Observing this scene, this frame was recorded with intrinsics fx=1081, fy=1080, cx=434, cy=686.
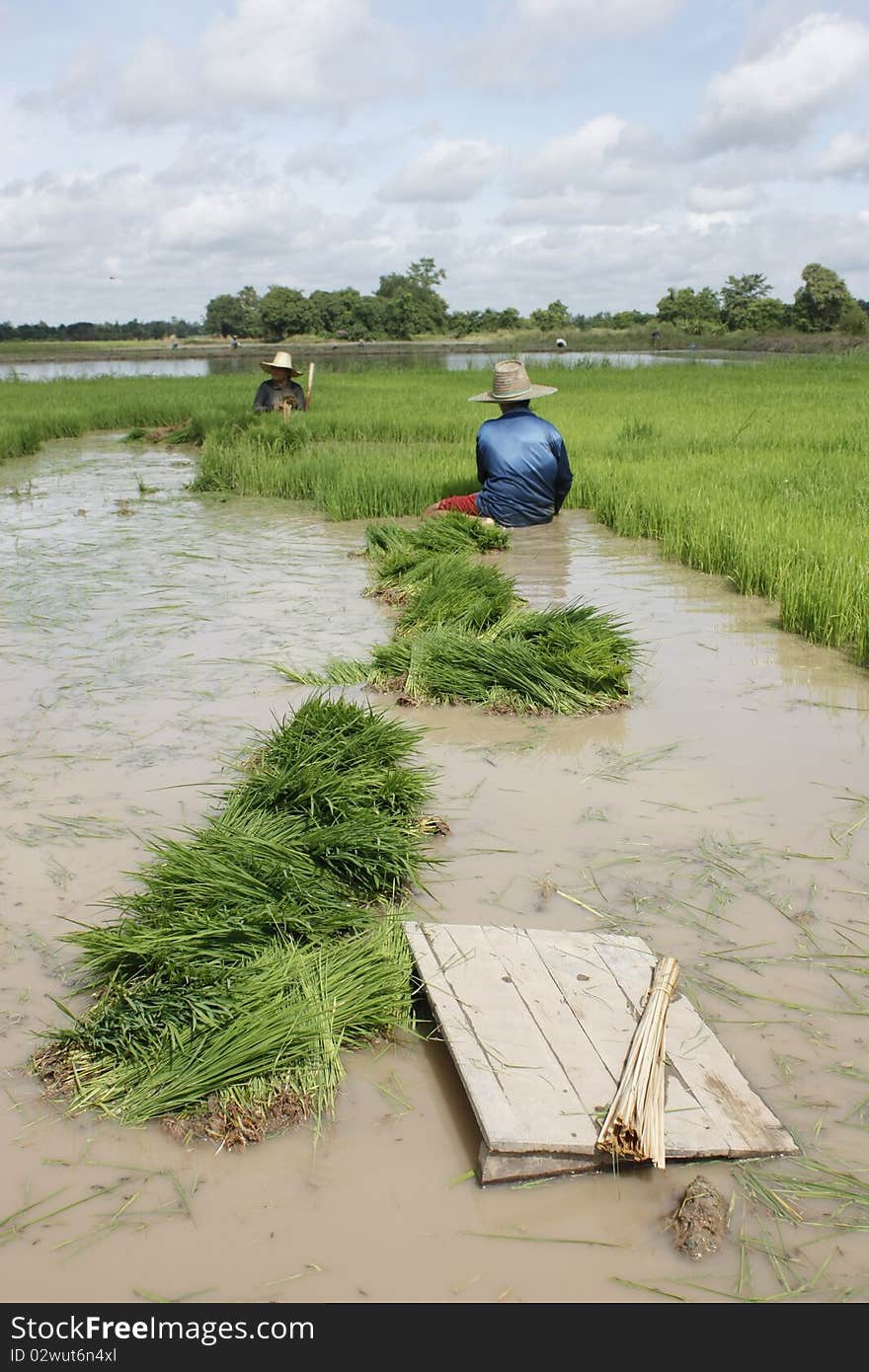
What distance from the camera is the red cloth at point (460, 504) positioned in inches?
303

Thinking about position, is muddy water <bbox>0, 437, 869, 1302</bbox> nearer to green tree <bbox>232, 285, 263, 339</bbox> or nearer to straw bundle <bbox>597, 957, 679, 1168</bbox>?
straw bundle <bbox>597, 957, 679, 1168</bbox>

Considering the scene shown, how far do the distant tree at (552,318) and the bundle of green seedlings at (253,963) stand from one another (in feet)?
267

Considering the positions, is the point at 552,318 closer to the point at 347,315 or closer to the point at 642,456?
the point at 347,315

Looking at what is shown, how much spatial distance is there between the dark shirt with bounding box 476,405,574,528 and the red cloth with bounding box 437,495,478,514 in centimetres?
7

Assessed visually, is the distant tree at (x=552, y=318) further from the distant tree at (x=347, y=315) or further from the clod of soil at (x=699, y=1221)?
the clod of soil at (x=699, y=1221)

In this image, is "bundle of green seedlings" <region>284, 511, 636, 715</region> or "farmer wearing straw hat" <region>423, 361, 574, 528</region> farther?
"farmer wearing straw hat" <region>423, 361, 574, 528</region>

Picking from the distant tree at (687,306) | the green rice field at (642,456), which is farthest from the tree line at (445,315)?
the green rice field at (642,456)

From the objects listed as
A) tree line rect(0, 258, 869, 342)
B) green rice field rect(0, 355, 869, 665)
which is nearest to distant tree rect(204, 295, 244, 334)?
tree line rect(0, 258, 869, 342)

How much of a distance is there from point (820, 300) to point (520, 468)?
5445cm

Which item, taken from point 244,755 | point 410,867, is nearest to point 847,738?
point 410,867

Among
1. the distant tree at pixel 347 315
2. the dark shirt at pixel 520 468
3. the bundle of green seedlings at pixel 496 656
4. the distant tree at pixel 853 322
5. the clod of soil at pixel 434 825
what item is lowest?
the clod of soil at pixel 434 825

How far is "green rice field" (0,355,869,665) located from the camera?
5895 millimetres

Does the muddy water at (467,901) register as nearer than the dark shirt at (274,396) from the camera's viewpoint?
Yes
